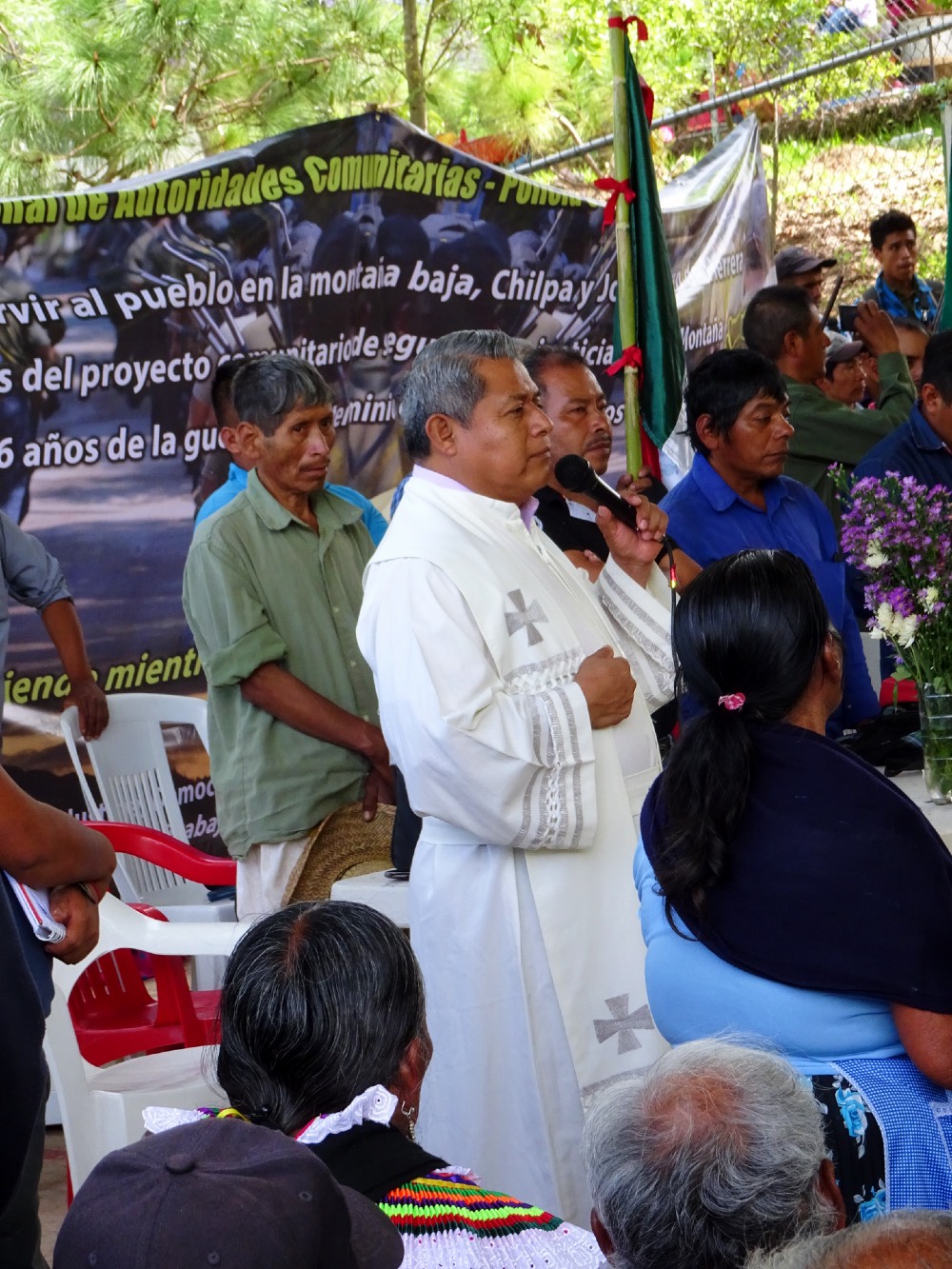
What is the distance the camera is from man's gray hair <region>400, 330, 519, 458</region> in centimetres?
307

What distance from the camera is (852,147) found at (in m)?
12.6

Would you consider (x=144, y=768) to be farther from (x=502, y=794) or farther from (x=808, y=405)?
(x=808, y=405)

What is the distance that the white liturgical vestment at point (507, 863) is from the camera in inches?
115

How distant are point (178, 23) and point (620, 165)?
5044 millimetres

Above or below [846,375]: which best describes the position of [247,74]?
above

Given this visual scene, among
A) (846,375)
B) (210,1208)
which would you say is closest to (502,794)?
(210,1208)

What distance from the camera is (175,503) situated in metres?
5.24

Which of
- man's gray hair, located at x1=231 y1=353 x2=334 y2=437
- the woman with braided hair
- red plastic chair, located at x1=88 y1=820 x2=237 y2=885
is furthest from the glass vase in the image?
red plastic chair, located at x1=88 y1=820 x2=237 y2=885

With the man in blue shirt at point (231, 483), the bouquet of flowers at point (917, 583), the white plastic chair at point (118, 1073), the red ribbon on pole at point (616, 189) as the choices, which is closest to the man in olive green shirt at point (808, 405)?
the red ribbon on pole at point (616, 189)

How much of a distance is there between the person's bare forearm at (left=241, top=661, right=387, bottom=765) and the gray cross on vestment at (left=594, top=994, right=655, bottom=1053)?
46.9 inches

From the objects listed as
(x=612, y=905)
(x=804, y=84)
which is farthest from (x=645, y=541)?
Answer: (x=804, y=84)

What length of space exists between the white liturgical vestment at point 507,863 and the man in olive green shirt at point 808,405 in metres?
2.54

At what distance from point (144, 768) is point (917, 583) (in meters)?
2.60

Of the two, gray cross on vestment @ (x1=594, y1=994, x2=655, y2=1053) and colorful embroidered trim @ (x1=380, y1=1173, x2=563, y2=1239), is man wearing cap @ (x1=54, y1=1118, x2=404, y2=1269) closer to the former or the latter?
colorful embroidered trim @ (x1=380, y1=1173, x2=563, y2=1239)
